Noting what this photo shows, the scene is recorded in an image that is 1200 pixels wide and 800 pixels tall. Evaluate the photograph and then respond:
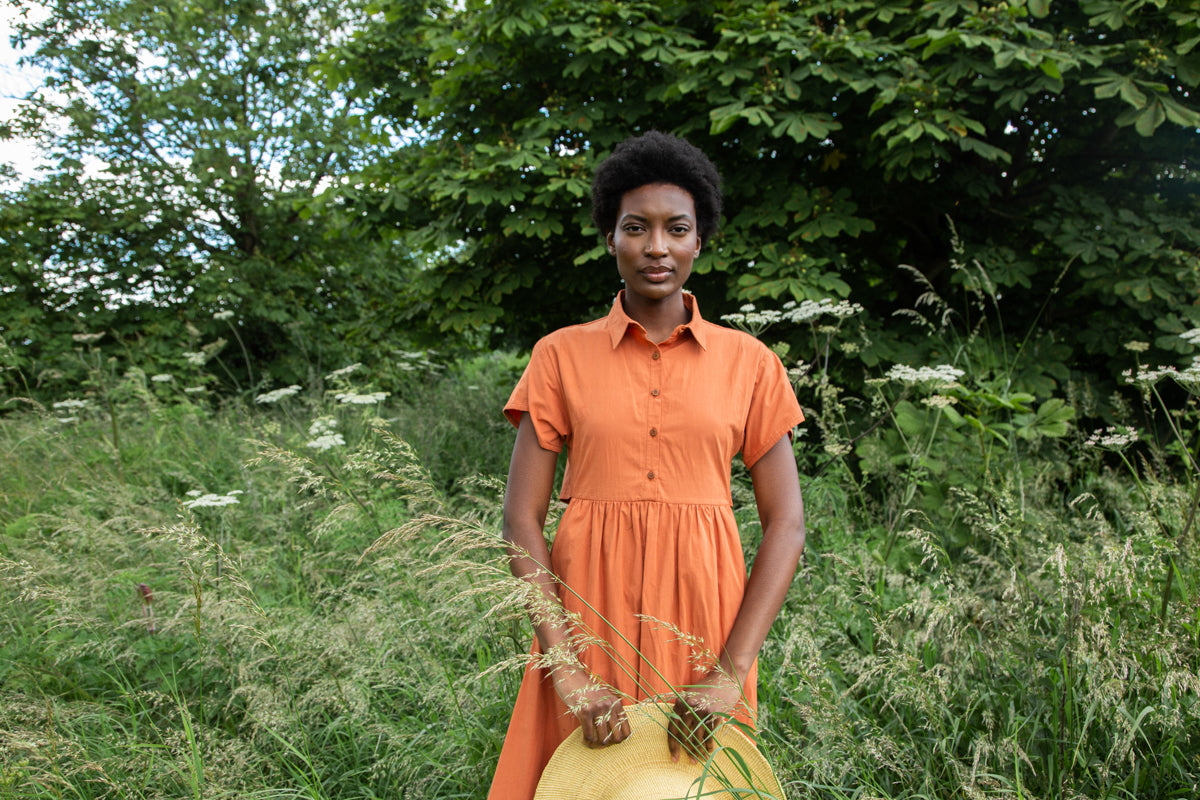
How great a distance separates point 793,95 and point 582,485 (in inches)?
120

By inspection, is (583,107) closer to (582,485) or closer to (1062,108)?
(1062,108)

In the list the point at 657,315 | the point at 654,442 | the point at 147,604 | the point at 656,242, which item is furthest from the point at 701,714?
the point at 147,604

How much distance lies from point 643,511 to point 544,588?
0.81ft

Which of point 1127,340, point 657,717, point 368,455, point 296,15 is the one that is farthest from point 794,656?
point 296,15

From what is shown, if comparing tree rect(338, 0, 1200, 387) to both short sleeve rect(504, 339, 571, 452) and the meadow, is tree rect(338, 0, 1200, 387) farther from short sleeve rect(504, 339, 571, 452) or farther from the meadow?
short sleeve rect(504, 339, 571, 452)

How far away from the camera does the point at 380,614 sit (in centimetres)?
247

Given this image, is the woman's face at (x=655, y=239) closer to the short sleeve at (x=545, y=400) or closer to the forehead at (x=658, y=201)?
the forehead at (x=658, y=201)

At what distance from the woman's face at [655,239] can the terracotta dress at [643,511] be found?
0.10 m

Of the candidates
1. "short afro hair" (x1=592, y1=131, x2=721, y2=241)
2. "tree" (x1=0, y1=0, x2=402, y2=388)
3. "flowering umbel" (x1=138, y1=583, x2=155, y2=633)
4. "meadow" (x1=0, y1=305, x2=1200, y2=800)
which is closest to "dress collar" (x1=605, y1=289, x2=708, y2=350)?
"short afro hair" (x1=592, y1=131, x2=721, y2=241)

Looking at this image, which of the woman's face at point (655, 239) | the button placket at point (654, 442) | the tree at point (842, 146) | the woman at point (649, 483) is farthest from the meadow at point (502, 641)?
the tree at point (842, 146)

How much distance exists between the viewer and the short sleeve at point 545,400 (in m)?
1.51

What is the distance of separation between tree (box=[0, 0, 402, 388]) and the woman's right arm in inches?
363

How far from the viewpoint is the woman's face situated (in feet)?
4.89

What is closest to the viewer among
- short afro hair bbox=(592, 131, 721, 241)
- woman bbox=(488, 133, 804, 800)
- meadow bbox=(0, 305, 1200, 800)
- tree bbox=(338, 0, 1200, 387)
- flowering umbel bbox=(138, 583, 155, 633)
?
woman bbox=(488, 133, 804, 800)
